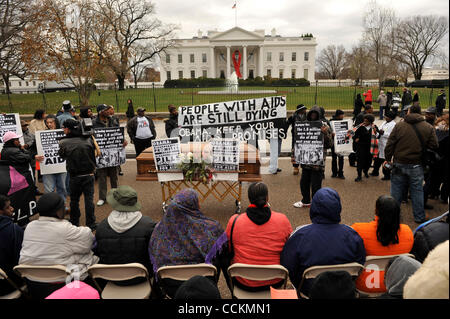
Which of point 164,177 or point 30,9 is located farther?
point 30,9

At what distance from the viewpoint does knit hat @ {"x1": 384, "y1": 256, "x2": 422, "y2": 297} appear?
2018mm

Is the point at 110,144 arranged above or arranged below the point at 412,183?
above

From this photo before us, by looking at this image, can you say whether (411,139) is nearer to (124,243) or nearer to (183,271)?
(183,271)

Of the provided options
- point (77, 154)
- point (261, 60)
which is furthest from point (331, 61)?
point (77, 154)

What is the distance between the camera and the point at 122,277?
2.81m

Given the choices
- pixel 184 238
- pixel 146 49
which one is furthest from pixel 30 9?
pixel 146 49

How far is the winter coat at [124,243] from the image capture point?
2961 millimetres

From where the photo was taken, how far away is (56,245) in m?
2.87

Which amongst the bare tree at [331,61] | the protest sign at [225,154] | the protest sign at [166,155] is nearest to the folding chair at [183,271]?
the protest sign at [225,154]

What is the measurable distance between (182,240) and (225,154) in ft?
9.93

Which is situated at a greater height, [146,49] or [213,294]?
[146,49]

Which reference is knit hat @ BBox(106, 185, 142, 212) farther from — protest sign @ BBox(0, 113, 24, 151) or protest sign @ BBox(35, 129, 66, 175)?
protest sign @ BBox(0, 113, 24, 151)

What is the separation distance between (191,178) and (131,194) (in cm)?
253
